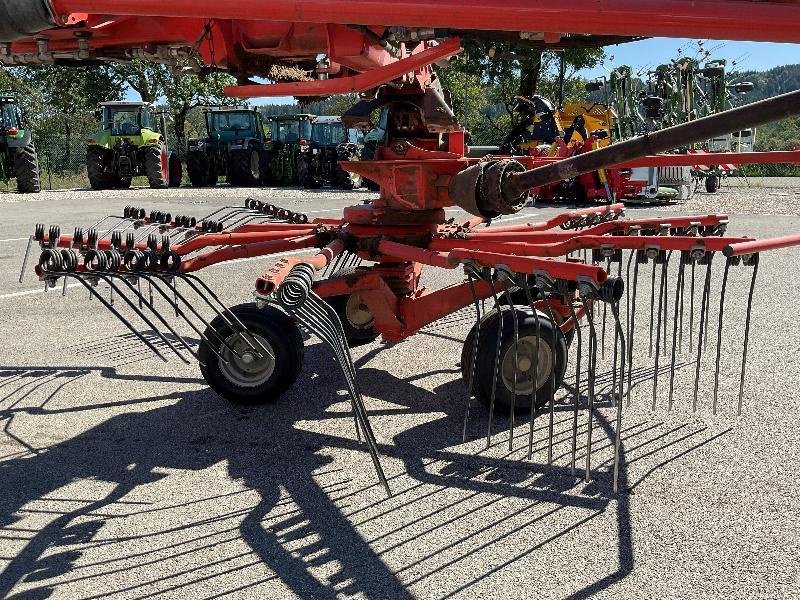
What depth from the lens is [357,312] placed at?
427cm

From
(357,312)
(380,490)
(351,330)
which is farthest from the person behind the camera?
(351,330)

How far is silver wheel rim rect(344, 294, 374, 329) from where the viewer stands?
4.20 metres

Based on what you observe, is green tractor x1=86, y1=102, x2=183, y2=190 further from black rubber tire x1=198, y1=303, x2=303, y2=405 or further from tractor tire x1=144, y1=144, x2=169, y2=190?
black rubber tire x1=198, y1=303, x2=303, y2=405

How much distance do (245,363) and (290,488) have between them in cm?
97

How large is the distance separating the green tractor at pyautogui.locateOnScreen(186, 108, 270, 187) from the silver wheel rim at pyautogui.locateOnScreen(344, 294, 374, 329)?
753 inches

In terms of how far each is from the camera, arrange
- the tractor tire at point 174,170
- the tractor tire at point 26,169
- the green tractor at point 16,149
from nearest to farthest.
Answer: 1. the green tractor at point 16,149
2. the tractor tire at point 26,169
3. the tractor tire at point 174,170

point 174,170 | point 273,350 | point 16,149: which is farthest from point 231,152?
point 273,350

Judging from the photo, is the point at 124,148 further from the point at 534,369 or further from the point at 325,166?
the point at 534,369

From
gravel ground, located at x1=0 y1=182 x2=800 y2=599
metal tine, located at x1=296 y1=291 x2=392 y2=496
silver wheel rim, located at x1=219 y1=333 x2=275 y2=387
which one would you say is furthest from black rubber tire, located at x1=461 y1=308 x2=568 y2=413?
silver wheel rim, located at x1=219 y1=333 x2=275 y2=387

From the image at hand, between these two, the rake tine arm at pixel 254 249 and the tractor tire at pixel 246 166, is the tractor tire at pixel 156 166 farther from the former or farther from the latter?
the rake tine arm at pixel 254 249

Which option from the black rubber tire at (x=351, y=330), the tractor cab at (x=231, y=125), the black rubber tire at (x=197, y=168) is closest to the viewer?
the black rubber tire at (x=351, y=330)

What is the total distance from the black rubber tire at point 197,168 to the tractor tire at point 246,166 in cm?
73

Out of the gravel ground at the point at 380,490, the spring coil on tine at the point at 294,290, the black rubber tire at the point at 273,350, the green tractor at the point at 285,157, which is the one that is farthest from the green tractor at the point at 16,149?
the spring coil on tine at the point at 294,290

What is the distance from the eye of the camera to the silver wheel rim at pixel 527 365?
3562 millimetres
